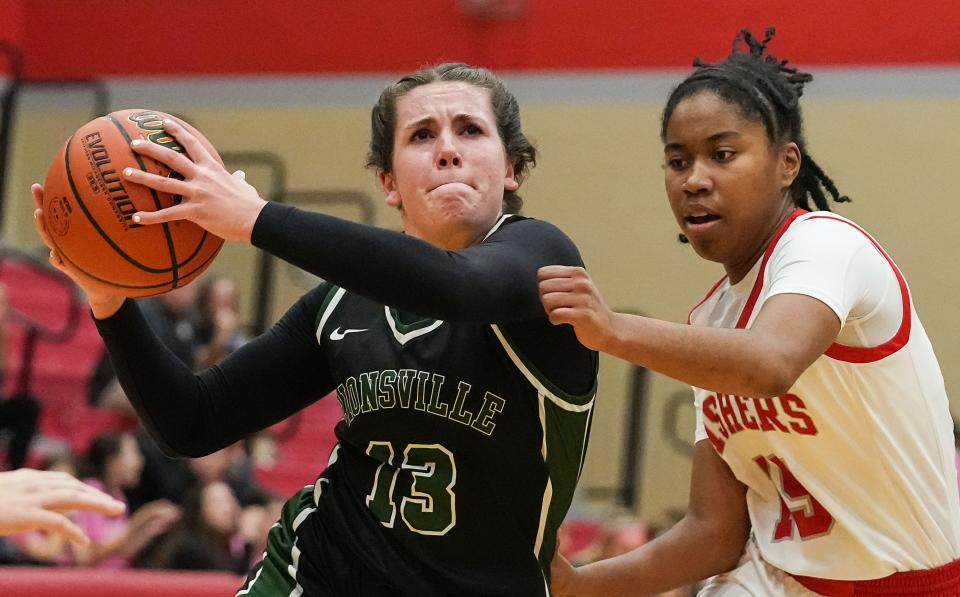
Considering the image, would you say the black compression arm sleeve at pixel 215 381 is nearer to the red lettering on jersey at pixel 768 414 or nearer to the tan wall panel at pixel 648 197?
the red lettering on jersey at pixel 768 414

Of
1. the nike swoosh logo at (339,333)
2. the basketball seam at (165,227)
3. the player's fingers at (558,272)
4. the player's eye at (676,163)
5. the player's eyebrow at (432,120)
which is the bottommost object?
the nike swoosh logo at (339,333)

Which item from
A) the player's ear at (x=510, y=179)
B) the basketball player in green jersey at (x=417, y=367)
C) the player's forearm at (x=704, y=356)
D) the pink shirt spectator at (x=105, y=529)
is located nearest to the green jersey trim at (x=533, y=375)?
the basketball player in green jersey at (x=417, y=367)

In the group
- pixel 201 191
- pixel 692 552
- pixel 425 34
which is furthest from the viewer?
pixel 425 34

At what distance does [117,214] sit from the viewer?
2615 millimetres

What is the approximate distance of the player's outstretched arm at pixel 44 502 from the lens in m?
2.65

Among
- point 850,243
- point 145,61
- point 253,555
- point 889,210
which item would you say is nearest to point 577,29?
point 889,210

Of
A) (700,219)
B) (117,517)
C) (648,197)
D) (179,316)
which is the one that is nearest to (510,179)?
(700,219)

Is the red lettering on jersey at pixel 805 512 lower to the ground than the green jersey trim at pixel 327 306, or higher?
lower

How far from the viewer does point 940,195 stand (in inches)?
328

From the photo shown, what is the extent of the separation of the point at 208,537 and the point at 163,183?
4254 mm

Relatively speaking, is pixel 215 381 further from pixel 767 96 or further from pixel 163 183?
pixel 767 96

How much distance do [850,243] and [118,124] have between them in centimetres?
150

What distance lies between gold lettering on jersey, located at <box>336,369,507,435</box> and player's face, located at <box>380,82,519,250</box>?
0.34 meters

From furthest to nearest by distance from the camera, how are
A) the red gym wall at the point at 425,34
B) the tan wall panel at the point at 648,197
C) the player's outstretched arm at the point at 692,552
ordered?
the red gym wall at the point at 425,34 → the tan wall panel at the point at 648,197 → the player's outstretched arm at the point at 692,552
